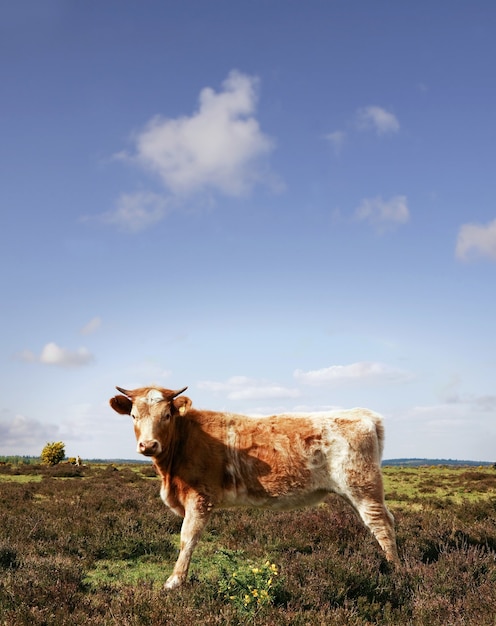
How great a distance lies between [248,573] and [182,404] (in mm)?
2653

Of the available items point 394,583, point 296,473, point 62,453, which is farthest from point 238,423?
point 62,453

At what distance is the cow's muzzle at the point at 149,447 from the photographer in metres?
7.45

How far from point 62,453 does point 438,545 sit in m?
49.4

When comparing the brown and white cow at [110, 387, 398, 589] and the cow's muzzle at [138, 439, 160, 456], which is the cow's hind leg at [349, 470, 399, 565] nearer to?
the brown and white cow at [110, 387, 398, 589]

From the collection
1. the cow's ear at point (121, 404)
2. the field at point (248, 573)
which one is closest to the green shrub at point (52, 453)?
the field at point (248, 573)

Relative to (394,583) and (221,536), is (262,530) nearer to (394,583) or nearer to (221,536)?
(221,536)

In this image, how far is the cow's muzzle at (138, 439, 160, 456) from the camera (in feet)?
24.4

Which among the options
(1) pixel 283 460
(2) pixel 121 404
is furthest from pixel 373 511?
(2) pixel 121 404

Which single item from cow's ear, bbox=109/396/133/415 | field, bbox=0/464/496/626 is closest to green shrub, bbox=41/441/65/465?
field, bbox=0/464/496/626

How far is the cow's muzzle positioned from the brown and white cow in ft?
0.91

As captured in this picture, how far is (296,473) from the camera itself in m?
8.05

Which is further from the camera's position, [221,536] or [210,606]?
[221,536]

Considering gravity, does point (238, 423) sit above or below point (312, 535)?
above

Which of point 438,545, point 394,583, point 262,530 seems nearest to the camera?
point 394,583
